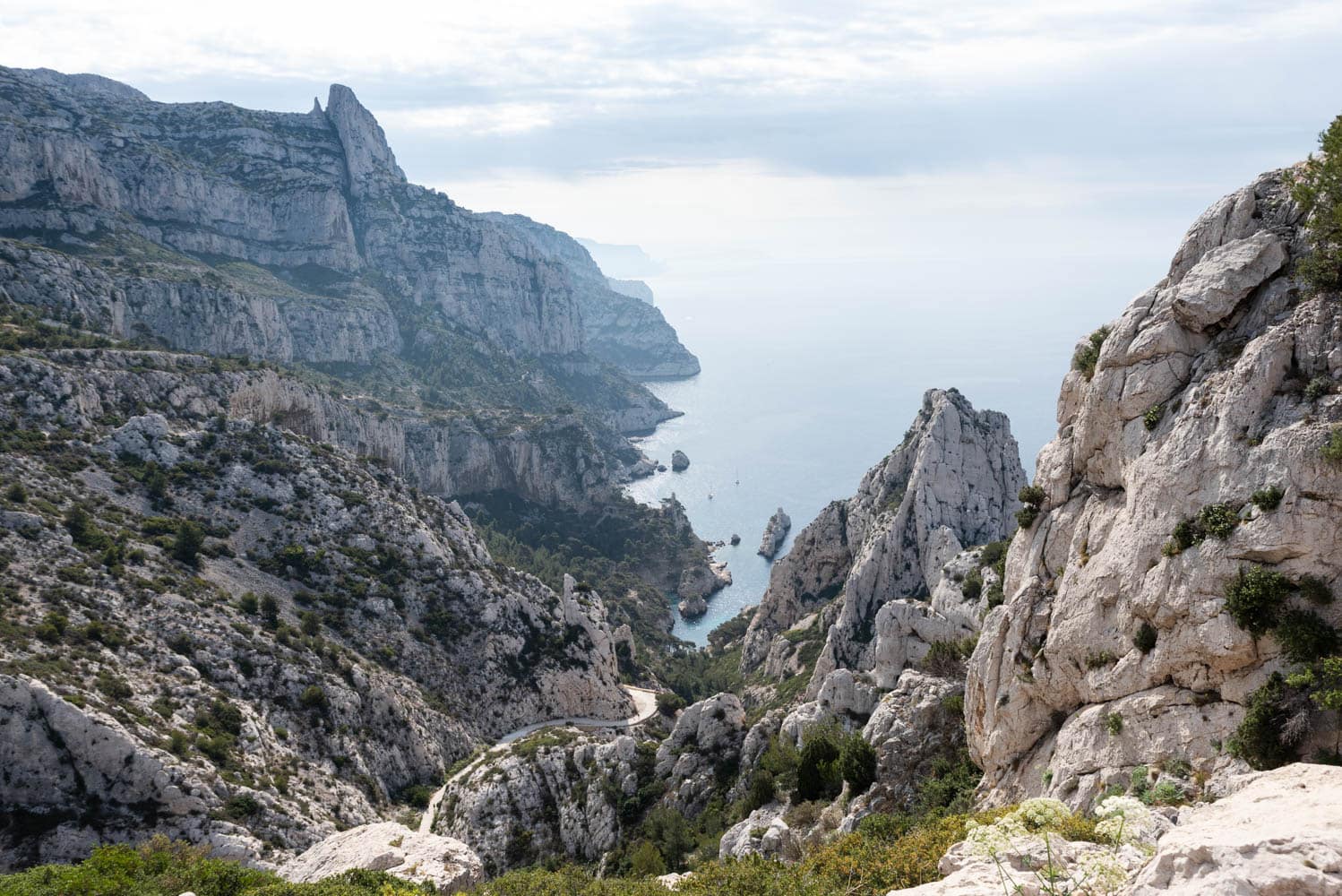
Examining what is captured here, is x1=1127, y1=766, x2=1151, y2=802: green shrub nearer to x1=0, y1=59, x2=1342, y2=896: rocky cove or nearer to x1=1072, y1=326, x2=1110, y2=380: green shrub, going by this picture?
x1=0, y1=59, x2=1342, y2=896: rocky cove

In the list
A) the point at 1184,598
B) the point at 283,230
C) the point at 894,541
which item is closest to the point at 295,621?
the point at 894,541

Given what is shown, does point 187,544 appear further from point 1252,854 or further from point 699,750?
point 1252,854

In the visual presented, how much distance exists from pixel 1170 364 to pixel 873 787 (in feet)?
59.1

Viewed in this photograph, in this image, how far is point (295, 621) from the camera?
55.8 metres

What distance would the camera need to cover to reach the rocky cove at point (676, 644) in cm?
1666

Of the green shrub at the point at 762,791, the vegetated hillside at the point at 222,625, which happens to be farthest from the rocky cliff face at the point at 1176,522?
the vegetated hillside at the point at 222,625

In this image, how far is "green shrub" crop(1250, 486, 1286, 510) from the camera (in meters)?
16.9

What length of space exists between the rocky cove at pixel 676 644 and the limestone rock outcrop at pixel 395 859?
8.7 inches

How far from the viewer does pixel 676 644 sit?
364 ft

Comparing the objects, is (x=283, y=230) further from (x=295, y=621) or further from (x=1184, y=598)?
(x=1184, y=598)

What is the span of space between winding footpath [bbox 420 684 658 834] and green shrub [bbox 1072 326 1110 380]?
137 ft

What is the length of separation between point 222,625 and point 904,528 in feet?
184

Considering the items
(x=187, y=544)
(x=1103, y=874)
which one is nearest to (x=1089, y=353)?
(x=1103, y=874)

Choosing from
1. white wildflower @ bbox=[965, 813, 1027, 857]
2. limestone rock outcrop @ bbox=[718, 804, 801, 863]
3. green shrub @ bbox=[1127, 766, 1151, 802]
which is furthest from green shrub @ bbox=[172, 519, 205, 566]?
green shrub @ bbox=[1127, 766, 1151, 802]
